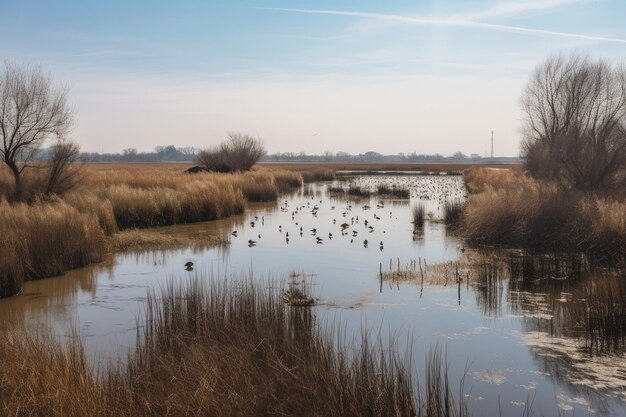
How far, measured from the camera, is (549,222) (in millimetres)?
15961

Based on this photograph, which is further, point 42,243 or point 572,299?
point 42,243

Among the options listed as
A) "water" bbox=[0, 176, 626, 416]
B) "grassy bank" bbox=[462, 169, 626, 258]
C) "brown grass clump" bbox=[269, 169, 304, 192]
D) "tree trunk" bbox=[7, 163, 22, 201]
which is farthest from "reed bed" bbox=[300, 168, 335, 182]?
"water" bbox=[0, 176, 626, 416]

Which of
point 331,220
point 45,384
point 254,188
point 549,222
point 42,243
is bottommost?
point 331,220

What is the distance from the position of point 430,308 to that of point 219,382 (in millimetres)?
5167

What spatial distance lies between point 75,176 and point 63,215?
28.3ft

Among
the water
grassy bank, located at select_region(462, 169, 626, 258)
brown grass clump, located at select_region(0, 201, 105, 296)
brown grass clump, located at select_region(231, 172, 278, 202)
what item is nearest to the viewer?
the water

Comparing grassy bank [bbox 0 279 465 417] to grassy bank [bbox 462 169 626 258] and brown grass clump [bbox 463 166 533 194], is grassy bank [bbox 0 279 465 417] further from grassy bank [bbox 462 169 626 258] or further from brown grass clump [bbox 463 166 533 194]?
brown grass clump [bbox 463 166 533 194]

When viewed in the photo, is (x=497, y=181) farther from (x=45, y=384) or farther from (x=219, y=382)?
(x=45, y=384)

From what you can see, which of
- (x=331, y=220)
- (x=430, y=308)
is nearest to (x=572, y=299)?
(x=430, y=308)

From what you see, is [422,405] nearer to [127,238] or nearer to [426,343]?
[426,343]

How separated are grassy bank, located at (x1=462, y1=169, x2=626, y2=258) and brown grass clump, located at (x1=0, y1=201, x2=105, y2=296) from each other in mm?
10484

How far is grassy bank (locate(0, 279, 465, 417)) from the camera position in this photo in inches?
186

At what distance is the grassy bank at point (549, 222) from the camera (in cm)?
1420

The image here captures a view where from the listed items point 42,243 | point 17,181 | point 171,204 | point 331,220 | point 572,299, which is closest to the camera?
point 572,299
